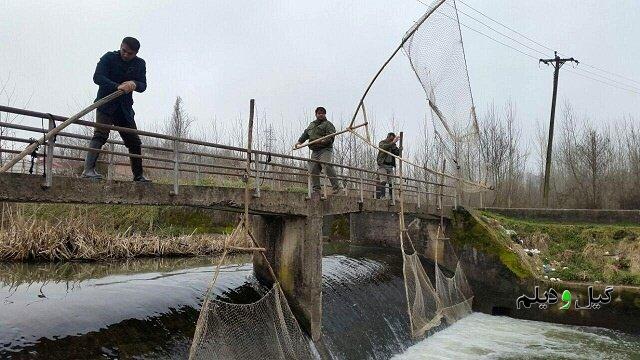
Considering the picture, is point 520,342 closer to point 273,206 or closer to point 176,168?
point 273,206

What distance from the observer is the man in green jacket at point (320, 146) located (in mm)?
11264

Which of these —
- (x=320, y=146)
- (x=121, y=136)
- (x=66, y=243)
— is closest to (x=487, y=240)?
(x=320, y=146)

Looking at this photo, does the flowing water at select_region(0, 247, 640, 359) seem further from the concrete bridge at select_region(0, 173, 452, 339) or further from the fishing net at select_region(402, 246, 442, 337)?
the concrete bridge at select_region(0, 173, 452, 339)

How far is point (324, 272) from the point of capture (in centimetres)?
1405

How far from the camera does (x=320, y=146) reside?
11617 mm

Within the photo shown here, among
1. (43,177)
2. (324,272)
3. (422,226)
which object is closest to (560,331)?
(422,226)

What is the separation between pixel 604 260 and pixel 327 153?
1193 centimetres

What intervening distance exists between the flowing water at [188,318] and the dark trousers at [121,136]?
2.72m

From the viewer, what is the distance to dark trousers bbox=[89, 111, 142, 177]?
278 inches

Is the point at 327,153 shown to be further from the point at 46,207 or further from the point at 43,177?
the point at 46,207

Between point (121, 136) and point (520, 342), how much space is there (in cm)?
1170

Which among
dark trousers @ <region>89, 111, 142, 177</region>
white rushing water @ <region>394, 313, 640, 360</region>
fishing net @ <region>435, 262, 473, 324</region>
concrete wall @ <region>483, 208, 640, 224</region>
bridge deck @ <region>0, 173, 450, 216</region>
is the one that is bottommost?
white rushing water @ <region>394, 313, 640, 360</region>

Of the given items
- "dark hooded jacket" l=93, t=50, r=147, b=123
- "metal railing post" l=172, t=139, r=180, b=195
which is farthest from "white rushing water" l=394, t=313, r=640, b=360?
"dark hooded jacket" l=93, t=50, r=147, b=123

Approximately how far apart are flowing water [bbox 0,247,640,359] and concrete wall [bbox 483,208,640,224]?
22.6 feet
